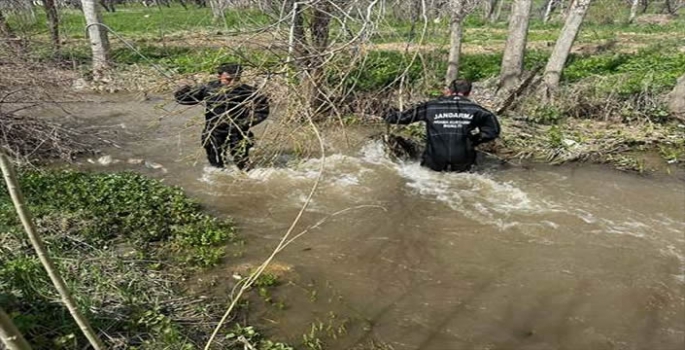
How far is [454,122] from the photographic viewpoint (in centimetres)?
624

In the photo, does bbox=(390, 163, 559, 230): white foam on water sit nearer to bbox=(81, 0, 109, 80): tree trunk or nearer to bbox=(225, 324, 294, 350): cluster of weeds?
bbox=(225, 324, 294, 350): cluster of weeds

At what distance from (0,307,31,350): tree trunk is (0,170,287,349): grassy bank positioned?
69.1 inches

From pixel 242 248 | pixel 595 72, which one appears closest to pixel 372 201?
pixel 242 248

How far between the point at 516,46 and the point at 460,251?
5.98m

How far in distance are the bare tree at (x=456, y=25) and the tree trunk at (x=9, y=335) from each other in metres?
8.38

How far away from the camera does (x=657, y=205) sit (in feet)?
20.1

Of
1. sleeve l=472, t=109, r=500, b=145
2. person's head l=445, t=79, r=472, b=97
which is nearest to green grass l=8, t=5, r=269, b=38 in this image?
person's head l=445, t=79, r=472, b=97

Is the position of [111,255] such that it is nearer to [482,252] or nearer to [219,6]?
[219,6]

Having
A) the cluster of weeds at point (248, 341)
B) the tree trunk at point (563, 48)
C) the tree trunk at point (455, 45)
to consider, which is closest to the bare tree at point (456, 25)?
the tree trunk at point (455, 45)

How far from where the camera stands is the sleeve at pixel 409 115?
6230mm

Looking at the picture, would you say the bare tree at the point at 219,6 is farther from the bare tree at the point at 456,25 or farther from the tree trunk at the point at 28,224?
the bare tree at the point at 456,25

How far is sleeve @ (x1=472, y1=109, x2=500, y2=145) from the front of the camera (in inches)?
240

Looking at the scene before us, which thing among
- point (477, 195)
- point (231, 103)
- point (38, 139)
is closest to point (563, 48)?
point (477, 195)

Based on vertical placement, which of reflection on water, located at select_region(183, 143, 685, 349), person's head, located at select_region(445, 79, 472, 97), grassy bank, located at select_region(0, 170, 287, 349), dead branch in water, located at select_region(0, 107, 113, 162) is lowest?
reflection on water, located at select_region(183, 143, 685, 349)
